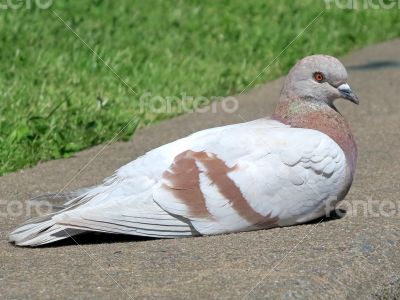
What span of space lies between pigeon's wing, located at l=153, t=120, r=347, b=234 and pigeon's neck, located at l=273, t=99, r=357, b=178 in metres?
0.19

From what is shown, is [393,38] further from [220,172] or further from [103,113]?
[220,172]

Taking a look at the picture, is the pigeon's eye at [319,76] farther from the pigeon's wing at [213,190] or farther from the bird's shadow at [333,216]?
the bird's shadow at [333,216]

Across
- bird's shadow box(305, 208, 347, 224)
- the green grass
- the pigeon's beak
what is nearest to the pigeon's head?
the pigeon's beak

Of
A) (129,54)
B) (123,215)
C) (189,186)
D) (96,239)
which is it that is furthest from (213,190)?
(129,54)

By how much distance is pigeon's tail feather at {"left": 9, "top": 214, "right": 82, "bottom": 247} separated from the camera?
14.9ft

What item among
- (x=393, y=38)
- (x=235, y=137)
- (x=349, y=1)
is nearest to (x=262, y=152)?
(x=235, y=137)

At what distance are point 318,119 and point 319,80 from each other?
0.66 ft

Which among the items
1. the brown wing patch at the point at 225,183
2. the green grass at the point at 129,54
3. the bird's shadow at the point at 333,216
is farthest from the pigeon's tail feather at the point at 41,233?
the green grass at the point at 129,54

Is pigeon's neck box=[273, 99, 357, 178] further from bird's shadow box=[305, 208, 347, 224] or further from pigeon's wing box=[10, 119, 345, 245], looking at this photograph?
bird's shadow box=[305, 208, 347, 224]

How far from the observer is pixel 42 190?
5.76 metres

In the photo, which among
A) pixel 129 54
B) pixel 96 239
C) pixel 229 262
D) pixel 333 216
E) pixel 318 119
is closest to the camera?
pixel 229 262

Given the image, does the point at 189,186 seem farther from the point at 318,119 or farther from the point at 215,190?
the point at 318,119

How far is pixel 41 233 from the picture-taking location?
4555mm

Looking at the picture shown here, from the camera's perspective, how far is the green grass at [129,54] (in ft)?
22.9
